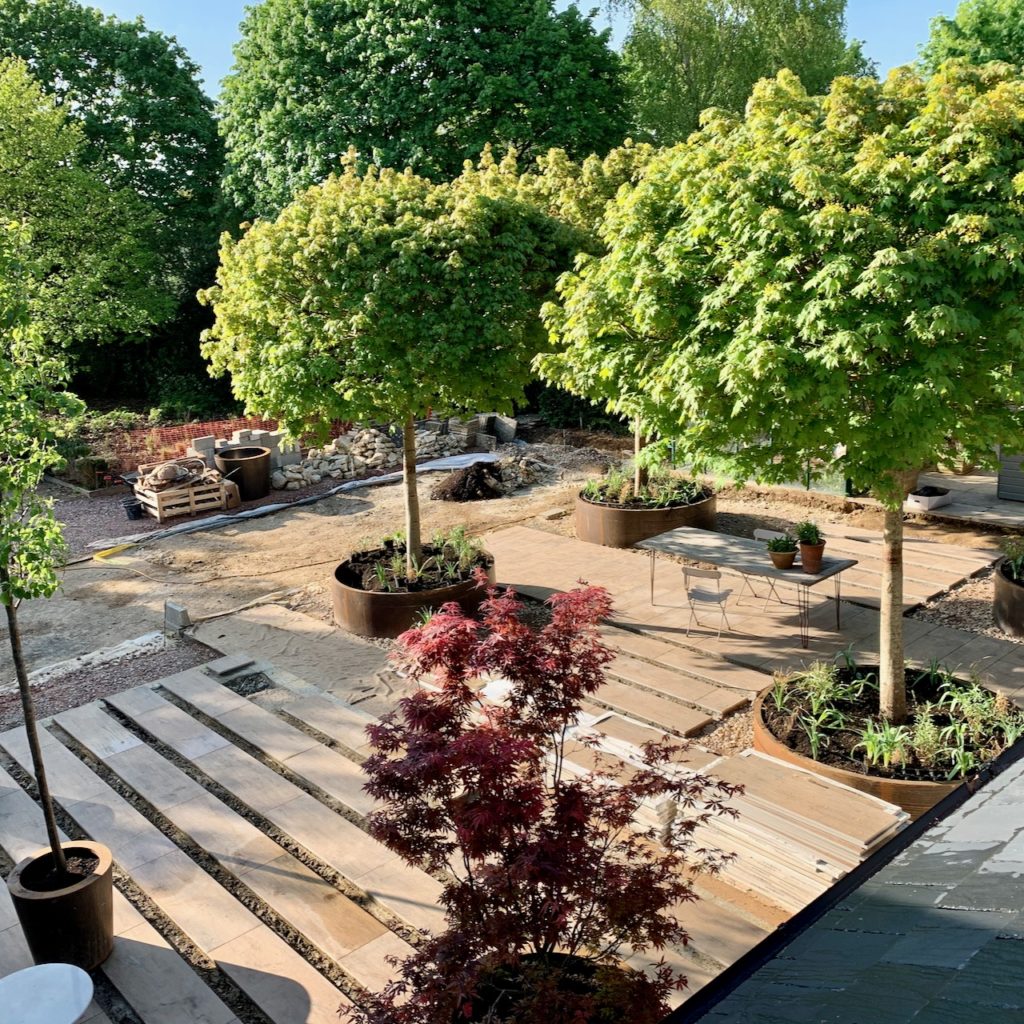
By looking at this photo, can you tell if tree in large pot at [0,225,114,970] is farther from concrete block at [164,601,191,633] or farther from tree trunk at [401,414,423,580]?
concrete block at [164,601,191,633]

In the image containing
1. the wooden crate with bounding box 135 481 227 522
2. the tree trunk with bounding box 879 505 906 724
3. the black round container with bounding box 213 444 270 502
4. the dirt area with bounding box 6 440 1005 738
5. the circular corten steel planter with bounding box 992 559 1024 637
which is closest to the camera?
the tree trunk with bounding box 879 505 906 724

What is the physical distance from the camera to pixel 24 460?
5.32m

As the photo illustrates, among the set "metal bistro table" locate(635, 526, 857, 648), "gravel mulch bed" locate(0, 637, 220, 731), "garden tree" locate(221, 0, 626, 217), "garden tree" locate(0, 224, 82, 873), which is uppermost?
"garden tree" locate(221, 0, 626, 217)

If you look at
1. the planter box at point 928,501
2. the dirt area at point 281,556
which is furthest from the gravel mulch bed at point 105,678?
the planter box at point 928,501

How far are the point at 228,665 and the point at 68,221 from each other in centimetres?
1800

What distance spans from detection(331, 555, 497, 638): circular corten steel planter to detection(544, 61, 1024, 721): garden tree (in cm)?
425

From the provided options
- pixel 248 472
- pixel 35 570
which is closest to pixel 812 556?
pixel 35 570

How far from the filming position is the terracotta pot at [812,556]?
944 centimetres

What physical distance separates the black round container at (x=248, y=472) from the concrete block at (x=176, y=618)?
6.37 m

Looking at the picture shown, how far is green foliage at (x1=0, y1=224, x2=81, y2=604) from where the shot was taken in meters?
5.16

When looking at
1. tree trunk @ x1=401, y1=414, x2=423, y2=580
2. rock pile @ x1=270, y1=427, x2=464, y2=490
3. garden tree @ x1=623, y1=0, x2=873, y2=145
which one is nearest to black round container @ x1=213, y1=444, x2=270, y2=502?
rock pile @ x1=270, y1=427, x2=464, y2=490

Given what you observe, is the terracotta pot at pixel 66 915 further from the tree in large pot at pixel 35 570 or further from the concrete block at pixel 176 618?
the concrete block at pixel 176 618

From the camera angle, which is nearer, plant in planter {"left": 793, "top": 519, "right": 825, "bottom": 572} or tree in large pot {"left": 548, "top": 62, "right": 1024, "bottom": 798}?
tree in large pot {"left": 548, "top": 62, "right": 1024, "bottom": 798}

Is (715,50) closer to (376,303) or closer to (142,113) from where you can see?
(142,113)
